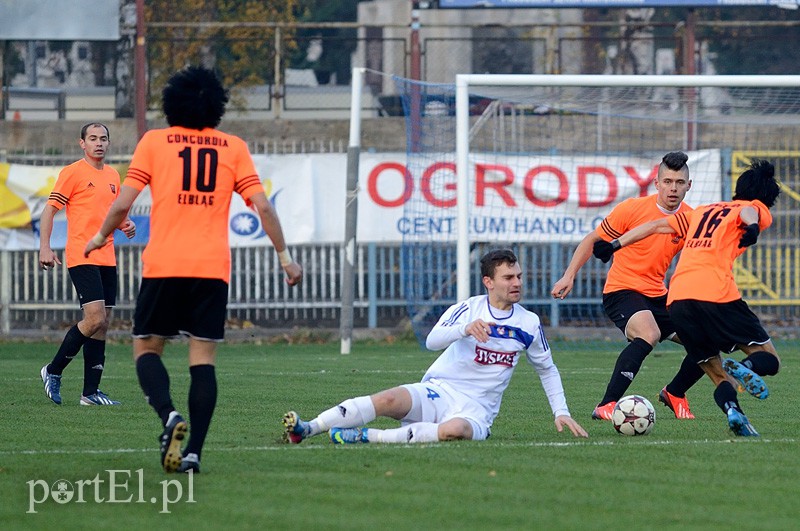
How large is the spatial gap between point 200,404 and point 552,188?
12.0 m

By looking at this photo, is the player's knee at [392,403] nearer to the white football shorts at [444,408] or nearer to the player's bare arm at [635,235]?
the white football shorts at [444,408]

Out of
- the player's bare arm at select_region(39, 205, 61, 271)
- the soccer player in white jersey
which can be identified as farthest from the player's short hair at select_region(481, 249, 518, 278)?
the player's bare arm at select_region(39, 205, 61, 271)

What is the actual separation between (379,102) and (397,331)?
7267 mm

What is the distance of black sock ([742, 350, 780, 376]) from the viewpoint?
26.9ft

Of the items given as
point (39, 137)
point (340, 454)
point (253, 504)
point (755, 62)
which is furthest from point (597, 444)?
point (755, 62)

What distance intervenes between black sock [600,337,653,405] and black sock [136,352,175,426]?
3596 millimetres

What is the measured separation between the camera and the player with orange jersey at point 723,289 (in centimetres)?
813

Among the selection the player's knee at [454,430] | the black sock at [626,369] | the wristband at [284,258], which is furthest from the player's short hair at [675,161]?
the wristband at [284,258]

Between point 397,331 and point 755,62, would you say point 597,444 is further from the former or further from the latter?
point 755,62

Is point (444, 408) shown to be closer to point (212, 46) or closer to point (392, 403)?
point (392, 403)

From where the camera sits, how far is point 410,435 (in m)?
7.44

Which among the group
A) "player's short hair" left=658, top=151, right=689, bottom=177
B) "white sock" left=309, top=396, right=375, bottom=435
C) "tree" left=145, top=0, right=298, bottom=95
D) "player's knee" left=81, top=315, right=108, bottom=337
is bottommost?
"white sock" left=309, top=396, right=375, bottom=435

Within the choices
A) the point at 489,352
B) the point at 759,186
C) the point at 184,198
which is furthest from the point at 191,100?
the point at 759,186

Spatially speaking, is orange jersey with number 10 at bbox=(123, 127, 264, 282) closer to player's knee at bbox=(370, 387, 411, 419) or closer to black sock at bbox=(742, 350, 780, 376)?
player's knee at bbox=(370, 387, 411, 419)
